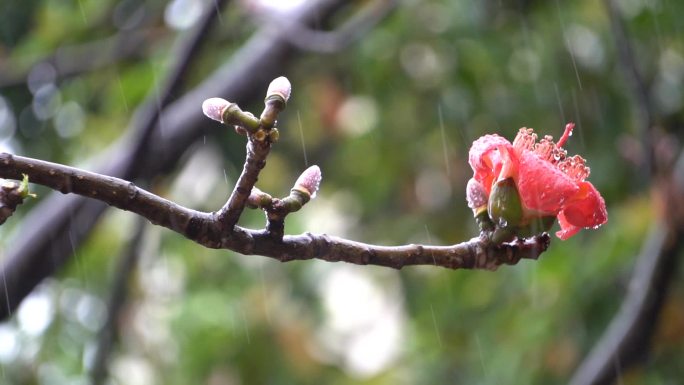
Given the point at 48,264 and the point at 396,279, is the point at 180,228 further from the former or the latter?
the point at 396,279

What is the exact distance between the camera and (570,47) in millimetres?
3244

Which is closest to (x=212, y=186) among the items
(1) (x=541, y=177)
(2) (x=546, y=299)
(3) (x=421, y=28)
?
(3) (x=421, y=28)

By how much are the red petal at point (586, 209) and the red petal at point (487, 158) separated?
10 cm

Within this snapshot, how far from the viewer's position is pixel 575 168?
4.06ft

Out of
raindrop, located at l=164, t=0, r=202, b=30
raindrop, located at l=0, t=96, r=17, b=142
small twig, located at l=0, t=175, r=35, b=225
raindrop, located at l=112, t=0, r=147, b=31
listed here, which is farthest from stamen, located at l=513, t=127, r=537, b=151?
raindrop, located at l=0, t=96, r=17, b=142

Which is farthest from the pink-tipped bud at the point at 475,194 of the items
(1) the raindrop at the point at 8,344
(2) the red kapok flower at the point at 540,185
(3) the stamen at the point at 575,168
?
(1) the raindrop at the point at 8,344

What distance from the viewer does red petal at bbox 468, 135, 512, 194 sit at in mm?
1094

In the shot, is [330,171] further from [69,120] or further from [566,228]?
[566,228]

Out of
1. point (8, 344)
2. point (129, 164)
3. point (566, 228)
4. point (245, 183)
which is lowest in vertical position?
point (8, 344)

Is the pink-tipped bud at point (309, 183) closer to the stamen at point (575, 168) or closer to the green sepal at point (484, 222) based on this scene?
the green sepal at point (484, 222)

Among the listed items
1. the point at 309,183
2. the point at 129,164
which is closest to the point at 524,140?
the point at 309,183

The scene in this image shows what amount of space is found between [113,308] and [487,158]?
5.57ft

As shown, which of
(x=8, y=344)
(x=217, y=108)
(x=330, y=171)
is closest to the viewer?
(x=217, y=108)

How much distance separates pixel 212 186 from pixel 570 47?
64.9 inches
